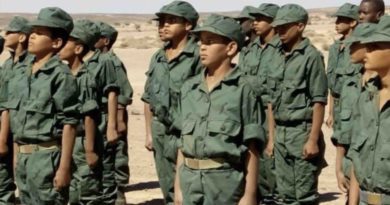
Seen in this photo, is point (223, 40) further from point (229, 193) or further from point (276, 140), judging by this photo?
point (276, 140)

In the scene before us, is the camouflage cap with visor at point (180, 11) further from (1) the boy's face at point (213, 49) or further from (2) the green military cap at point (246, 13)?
(2) the green military cap at point (246, 13)

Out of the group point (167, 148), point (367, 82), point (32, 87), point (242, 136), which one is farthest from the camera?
point (167, 148)

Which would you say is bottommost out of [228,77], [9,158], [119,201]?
[119,201]

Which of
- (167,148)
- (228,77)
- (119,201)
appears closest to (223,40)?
(228,77)

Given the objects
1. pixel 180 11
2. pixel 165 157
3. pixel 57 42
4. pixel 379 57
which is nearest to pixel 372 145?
pixel 379 57

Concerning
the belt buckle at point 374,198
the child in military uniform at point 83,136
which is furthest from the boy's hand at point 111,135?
the belt buckle at point 374,198

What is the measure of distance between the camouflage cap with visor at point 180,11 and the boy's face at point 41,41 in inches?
51.9

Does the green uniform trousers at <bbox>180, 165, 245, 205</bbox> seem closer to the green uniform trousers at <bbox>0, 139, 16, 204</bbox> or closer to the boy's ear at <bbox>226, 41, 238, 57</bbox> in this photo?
the boy's ear at <bbox>226, 41, 238, 57</bbox>

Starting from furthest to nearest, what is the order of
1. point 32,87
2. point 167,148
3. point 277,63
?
point 277,63
point 167,148
point 32,87

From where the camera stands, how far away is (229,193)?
20.0ft

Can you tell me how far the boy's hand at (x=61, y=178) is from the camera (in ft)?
22.7

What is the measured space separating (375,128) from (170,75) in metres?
3.18

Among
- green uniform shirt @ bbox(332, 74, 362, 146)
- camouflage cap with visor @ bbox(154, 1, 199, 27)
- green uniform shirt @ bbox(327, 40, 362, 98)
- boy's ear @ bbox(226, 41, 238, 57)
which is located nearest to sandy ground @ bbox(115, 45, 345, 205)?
green uniform shirt @ bbox(327, 40, 362, 98)

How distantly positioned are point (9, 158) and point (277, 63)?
9.23 feet
